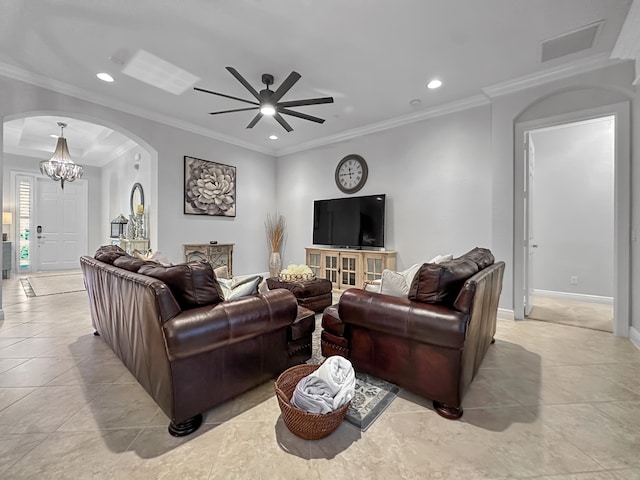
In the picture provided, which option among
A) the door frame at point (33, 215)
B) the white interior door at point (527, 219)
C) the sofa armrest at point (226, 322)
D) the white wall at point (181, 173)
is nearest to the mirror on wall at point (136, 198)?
the white wall at point (181, 173)

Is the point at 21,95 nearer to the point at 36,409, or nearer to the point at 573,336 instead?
the point at 36,409

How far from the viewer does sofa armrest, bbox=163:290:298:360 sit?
55.3 inches

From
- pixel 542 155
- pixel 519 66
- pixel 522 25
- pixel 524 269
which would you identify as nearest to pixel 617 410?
pixel 524 269

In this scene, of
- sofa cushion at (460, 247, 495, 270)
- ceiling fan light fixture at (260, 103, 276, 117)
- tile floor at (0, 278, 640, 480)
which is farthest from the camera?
ceiling fan light fixture at (260, 103, 276, 117)

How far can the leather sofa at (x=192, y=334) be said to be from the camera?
1.44m

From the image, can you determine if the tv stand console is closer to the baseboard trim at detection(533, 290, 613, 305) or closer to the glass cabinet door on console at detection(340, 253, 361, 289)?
the glass cabinet door on console at detection(340, 253, 361, 289)

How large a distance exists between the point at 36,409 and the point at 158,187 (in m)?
3.45

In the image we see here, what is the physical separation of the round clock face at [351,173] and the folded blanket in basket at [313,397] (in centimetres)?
396

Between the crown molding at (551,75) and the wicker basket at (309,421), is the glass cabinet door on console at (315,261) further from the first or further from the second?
the wicker basket at (309,421)

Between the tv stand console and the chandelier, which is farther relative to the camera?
the chandelier

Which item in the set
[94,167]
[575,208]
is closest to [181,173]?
[94,167]

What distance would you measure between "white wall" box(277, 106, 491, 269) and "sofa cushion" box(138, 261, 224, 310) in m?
3.45

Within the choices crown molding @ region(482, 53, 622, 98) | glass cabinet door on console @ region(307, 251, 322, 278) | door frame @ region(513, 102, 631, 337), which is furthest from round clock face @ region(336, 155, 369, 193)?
door frame @ region(513, 102, 631, 337)

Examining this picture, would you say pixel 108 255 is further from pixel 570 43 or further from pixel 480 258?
pixel 570 43
